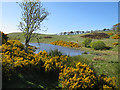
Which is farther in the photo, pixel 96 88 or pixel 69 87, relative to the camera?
pixel 96 88

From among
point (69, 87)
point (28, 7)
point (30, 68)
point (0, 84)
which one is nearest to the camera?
point (0, 84)

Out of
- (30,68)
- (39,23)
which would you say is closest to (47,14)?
(39,23)

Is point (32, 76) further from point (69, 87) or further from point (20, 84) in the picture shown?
point (69, 87)

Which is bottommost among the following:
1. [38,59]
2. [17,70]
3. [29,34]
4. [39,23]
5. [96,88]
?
[96,88]

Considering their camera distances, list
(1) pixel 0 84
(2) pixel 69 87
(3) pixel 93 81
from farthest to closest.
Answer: (3) pixel 93 81 < (2) pixel 69 87 < (1) pixel 0 84

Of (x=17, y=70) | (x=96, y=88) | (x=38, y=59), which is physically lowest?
(x=96, y=88)

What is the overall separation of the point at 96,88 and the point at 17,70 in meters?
4.15

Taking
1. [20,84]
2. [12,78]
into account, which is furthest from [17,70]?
[20,84]

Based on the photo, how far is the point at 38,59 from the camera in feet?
20.7

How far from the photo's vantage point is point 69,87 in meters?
4.34

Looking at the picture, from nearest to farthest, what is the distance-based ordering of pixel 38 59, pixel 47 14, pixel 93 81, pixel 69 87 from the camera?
pixel 69 87 < pixel 93 81 < pixel 38 59 < pixel 47 14

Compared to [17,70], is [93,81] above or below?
below

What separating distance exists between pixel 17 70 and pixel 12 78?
616mm

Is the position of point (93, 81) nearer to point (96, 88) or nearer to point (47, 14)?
point (96, 88)
